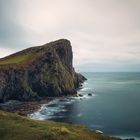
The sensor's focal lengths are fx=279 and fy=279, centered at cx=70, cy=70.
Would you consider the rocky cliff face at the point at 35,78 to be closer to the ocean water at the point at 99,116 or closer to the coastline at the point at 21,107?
the coastline at the point at 21,107

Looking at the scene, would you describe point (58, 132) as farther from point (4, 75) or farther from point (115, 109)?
point (4, 75)

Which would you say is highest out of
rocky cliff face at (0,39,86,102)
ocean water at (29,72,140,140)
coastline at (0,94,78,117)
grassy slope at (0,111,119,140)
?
rocky cliff face at (0,39,86,102)

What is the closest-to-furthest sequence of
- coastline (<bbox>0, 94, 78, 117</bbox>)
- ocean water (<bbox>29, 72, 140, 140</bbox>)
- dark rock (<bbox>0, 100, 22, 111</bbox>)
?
ocean water (<bbox>29, 72, 140, 140</bbox>) < coastline (<bbox>0, 94, 78, 117</bbox>) < dark rock (<bbox>0, 100, 22, 111</bbox>)


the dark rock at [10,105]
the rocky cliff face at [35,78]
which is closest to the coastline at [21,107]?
the dark rock at [10,105]

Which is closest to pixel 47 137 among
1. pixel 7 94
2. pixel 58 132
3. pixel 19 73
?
pixel 58 132

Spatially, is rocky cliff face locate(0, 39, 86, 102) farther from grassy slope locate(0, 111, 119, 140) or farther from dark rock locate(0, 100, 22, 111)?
Answer: grassy slope locate(0, 111, 119, 140)

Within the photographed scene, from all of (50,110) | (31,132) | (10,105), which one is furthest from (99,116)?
(31,132)

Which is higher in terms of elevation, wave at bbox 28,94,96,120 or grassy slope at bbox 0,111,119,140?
grassy slope at bbox 0,111,119,140

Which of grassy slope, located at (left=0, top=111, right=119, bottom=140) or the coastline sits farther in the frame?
the coastline

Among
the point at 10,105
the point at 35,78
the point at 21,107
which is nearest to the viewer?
the point at 21,107

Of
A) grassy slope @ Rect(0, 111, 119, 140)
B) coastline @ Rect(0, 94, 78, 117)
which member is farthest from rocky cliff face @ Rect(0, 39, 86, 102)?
grassy slope @ Rect(0, 111, 119, 140)

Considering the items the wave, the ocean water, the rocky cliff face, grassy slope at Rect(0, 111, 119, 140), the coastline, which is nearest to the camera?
grassy slope at Rect(0, 111, 119, 140)

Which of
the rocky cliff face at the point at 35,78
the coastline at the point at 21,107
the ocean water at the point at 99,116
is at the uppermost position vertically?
the rocky cliff face at the point at 35,78

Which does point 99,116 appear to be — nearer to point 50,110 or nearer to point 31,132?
point 50,110
